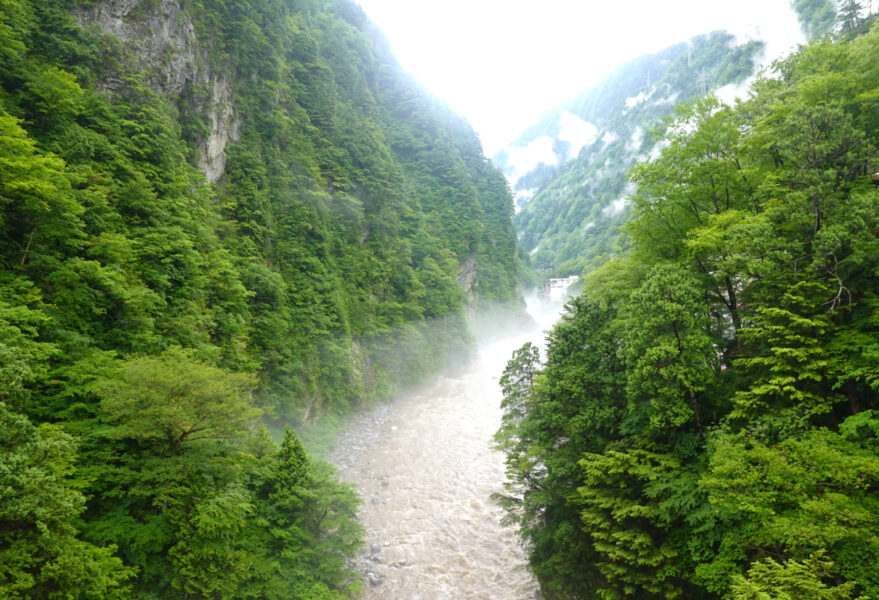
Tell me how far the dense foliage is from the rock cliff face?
2605 cm

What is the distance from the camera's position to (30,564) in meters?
6.69

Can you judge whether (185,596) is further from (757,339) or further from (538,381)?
(757,339)

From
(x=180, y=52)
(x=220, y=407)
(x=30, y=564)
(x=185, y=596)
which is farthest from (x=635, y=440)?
(x=180, y=52)

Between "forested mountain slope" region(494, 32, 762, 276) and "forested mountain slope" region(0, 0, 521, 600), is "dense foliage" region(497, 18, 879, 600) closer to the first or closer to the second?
"forested mountain slope" region(0, 0, 521, 600)

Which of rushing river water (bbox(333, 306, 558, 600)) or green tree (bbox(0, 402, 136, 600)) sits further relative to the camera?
rushing river water (bbox(333, 306, 558, 600))

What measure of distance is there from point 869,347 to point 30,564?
1722cm

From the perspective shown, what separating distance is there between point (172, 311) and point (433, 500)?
52.6 feet

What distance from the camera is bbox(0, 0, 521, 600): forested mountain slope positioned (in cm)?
930

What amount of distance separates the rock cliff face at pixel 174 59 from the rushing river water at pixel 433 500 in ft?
73.0

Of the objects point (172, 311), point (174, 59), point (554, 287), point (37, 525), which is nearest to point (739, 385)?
point (37, 525)

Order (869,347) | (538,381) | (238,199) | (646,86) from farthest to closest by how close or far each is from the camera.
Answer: (646,86) < (238,199) < (538,381) < (869,347)

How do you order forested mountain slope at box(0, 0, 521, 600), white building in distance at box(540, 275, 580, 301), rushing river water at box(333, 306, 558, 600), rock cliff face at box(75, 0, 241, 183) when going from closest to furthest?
forested mountain slope at box(0, 0, 521, 600) < rushing river water at box(333, 306, 558, 600) < rock cliff face at box(75, 0, 241, 183) < white building in distance at box(540, 275, 580, 301)

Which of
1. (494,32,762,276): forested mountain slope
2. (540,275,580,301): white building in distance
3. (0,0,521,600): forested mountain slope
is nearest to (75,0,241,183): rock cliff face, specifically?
(0,0,521,600): forested mountain slope

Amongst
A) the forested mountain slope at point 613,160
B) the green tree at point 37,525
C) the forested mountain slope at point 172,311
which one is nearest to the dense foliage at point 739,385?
the forested mountain slope at point 172,311
